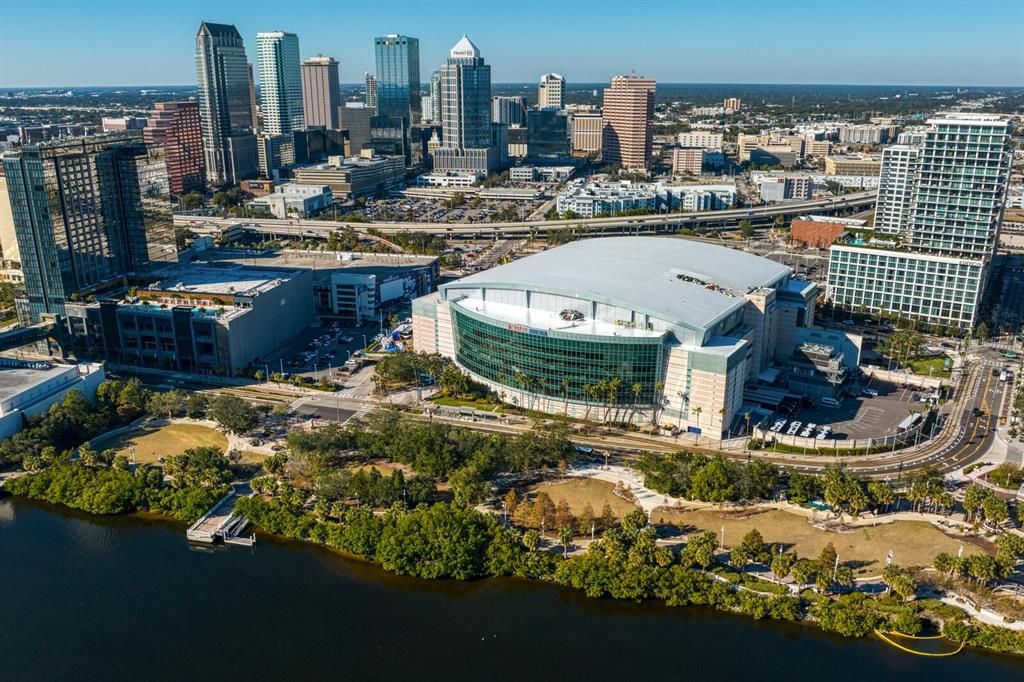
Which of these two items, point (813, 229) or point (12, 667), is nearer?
point (12, 667)

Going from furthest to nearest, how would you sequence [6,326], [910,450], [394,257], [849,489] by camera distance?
[394,257], [6,326], [910,450], [849,489]

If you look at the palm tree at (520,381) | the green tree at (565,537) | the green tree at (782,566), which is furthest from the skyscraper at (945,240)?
the green tree at (565,537)

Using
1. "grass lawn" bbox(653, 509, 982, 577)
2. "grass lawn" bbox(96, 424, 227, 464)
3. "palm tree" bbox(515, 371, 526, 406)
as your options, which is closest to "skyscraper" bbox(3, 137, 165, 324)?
"grass lawn" bbox(96, 424, 227, 464)

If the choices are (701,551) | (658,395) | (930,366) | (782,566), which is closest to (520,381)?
(658,395)

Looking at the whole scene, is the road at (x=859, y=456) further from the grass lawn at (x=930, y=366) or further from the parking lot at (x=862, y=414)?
the parking lot at (x=862, y=414)

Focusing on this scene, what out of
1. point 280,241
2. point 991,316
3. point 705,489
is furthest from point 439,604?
point 280,241

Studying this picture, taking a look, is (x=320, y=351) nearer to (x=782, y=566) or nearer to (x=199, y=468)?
(x=199, y=468)

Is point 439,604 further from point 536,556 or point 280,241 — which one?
point 280,241
